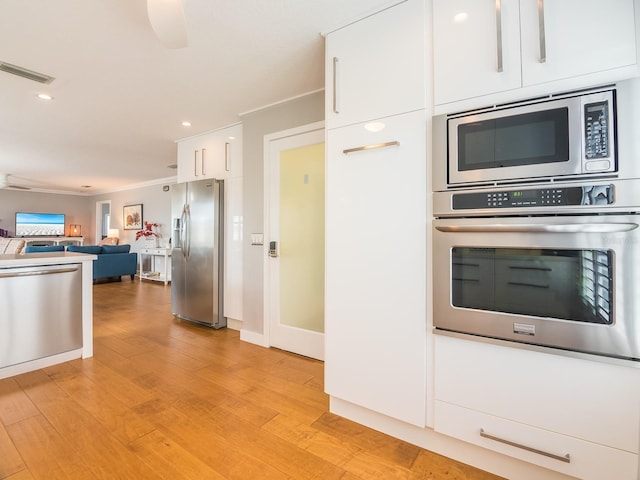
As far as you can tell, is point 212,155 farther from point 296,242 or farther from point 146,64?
point 296,242

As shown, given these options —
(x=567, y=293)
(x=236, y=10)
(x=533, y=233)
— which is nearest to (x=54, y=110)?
(x=236, y=10)

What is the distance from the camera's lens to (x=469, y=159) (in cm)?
135

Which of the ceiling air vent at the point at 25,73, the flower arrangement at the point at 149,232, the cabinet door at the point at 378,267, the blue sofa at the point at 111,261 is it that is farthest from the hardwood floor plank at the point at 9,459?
the flower arrangement at the point at 149,232

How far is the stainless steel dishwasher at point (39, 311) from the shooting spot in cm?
224

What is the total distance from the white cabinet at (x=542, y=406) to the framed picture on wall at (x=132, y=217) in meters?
8.50

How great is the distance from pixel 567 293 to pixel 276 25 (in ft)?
6.92

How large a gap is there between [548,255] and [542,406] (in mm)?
630

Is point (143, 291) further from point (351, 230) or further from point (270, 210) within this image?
point (351, 230)

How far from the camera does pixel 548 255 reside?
1.20m

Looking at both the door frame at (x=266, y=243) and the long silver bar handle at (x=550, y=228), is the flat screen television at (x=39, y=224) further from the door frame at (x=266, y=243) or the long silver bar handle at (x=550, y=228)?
the long silver bar handle at (x=550, y=228)

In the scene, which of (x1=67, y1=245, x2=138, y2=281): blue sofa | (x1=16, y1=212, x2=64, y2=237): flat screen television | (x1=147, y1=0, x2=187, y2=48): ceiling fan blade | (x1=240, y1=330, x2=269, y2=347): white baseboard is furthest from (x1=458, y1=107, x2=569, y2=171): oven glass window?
(x1=16, y1=212, x2=64, y2=237): flat screen television

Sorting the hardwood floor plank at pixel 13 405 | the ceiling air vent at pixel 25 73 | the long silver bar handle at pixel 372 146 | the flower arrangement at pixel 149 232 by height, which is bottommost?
the hardwood floor plank at pixel 13 405

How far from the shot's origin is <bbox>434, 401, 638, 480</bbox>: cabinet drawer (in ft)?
3.57

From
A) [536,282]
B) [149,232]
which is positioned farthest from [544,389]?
[149,232]
